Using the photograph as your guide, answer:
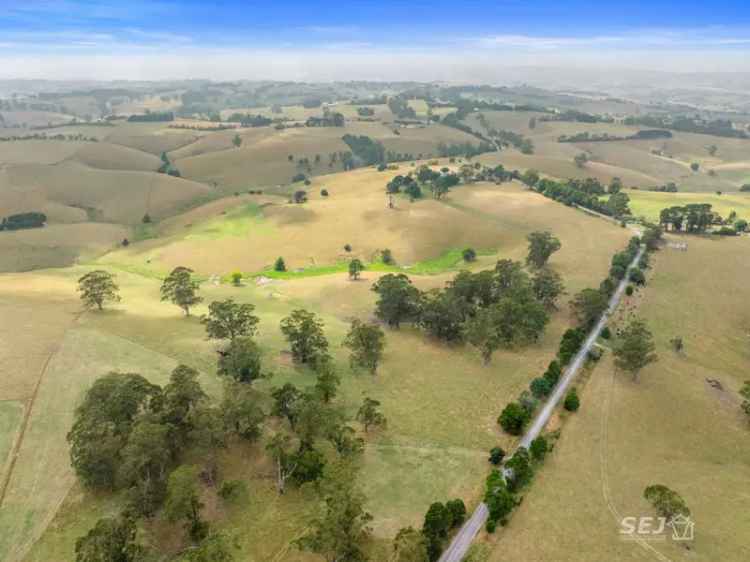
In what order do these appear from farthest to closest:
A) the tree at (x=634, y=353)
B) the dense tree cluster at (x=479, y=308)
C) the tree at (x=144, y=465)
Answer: the dense tree cluster at (x=479, y=308)
the tree at (x=634, y=353)
the tree at (x=144, y=465)

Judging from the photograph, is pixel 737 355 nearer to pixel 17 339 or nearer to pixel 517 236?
pixel 517 236

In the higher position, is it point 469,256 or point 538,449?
point 538,449

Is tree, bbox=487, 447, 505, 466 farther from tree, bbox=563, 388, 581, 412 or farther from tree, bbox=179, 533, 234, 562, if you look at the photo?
tree, bbox=179, 533, 234, 562

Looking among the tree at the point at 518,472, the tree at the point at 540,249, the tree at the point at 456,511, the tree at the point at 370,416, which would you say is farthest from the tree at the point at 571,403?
the tree at the point at 540,249

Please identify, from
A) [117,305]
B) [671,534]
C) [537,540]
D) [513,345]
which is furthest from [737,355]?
[117,305]

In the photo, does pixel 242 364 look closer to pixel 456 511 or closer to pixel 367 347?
pixel 367 347

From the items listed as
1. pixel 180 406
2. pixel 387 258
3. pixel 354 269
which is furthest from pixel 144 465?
pixel 387 258

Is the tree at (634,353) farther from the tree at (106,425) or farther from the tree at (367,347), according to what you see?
the tree at (106,425)

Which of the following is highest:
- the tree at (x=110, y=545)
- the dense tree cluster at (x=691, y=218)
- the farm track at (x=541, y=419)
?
the dense tree cluster at (x=691, y=218)
